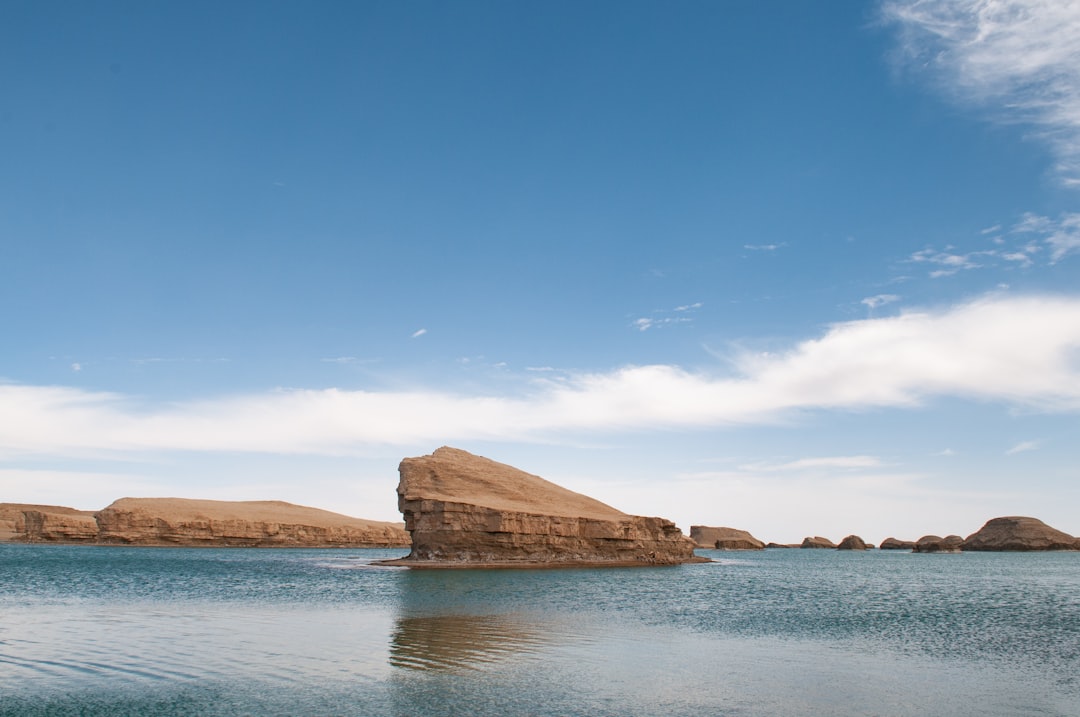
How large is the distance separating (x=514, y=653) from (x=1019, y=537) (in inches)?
7082

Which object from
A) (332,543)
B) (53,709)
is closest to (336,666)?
(53,709)

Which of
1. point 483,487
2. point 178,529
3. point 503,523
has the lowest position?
point 178,529

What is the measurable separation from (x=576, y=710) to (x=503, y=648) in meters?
7.55

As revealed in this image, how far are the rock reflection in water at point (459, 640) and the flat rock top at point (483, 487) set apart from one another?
1682 inches

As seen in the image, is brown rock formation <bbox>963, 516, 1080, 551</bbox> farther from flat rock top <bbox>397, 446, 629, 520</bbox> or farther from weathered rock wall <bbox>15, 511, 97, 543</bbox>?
weathered rock wall <bbox>15, 511, 97, 543</bbox>

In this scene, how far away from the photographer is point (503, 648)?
22594mm

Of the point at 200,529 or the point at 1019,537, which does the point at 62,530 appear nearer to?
the point at 200,529

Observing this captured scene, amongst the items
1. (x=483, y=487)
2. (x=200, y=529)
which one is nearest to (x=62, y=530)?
(x=200, y=529)

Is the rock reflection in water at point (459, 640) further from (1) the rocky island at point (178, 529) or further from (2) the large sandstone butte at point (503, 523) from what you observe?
(1) the rocky island at point (178, 529)

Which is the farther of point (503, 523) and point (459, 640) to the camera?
point (503, 523)

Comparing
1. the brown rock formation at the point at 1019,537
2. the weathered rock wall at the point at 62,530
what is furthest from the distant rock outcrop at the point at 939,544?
the weathered rock wall at the point at 62,530

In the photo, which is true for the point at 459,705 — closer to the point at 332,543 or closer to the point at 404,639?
the point at 404,639

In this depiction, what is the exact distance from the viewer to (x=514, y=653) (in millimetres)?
21766

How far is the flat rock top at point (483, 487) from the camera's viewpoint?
73250 mm
